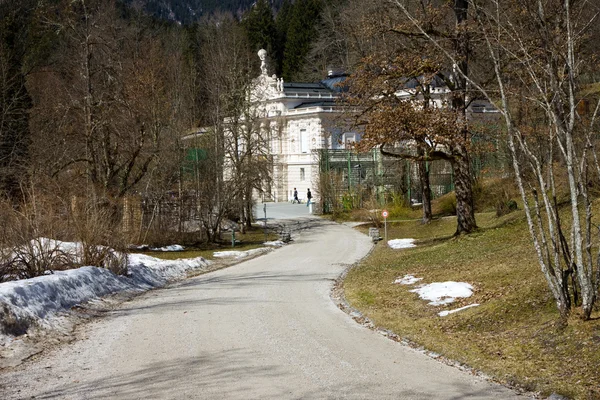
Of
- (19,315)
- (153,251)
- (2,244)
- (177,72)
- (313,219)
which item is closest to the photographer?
(19,315)

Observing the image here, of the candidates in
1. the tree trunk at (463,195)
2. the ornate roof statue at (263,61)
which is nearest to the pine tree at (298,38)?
the ornate roof statue at (263,61)

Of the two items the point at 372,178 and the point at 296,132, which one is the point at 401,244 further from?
the point at 296,132

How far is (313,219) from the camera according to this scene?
5138 cm

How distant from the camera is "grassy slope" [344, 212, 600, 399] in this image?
9.00 meters

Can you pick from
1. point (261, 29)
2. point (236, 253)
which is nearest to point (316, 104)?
point (261, 29)

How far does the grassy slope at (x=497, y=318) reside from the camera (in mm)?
9000

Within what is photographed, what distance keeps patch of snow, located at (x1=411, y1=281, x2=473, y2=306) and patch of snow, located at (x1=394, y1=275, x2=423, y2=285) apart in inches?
54.1

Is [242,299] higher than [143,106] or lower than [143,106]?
lower

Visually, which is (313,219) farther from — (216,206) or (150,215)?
(150,215)

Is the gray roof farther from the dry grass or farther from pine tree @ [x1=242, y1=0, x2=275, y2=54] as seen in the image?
the dry grass

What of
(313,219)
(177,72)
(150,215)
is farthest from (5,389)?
(177,72)

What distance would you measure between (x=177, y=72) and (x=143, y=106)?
2042 centimetres

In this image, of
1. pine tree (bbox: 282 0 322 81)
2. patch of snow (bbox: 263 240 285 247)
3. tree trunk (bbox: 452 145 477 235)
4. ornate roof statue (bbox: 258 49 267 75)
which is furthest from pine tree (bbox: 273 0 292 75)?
tree trunk (bbox: 452 145 477 235)

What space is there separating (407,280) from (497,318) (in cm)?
696
